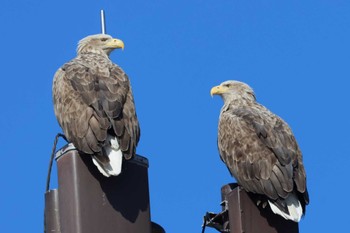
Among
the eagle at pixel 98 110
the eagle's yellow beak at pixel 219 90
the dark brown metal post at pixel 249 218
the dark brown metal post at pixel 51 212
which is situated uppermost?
the eagle's yellow beak at pixel 219 90

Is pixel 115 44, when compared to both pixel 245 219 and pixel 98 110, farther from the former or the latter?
pixel 245 219

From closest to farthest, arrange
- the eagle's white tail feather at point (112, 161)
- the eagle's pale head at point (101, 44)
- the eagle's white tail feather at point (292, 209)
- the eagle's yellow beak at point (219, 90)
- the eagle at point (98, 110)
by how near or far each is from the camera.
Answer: the eagle's white tail feather at point (112, 161) < the eagle at point (98, 110) < the eagle's white tail feather at point (292, 209) < the eagle's pale head at point (101, 44) < the eagle's yellow beak at point (219, 90)

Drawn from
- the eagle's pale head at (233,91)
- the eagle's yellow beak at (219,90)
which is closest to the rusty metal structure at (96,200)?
the eagle's pale head at (233,91)

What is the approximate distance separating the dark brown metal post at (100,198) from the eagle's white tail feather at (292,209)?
1994 millimetres

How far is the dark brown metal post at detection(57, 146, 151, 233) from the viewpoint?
529 cm

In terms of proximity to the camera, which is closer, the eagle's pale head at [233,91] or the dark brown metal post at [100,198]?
the dark brown metal post at [100,198]

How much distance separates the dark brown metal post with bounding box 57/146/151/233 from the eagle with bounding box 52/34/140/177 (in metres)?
0.28

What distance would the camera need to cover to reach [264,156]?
1019cm

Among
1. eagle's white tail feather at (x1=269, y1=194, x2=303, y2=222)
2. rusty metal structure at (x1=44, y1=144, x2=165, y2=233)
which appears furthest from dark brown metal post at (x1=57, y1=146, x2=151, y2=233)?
eagle's white tail feather at (x1=269, y1=194, x2=303, y2=222)

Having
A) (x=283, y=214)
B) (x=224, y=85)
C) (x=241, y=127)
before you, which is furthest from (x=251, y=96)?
(x=283, y=214)

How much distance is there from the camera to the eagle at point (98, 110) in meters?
7.39

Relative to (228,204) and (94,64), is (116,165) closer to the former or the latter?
(228,204)

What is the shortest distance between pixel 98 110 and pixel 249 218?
2.32 m

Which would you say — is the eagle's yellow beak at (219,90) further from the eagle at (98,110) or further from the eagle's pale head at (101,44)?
the eagle at (98,110)
